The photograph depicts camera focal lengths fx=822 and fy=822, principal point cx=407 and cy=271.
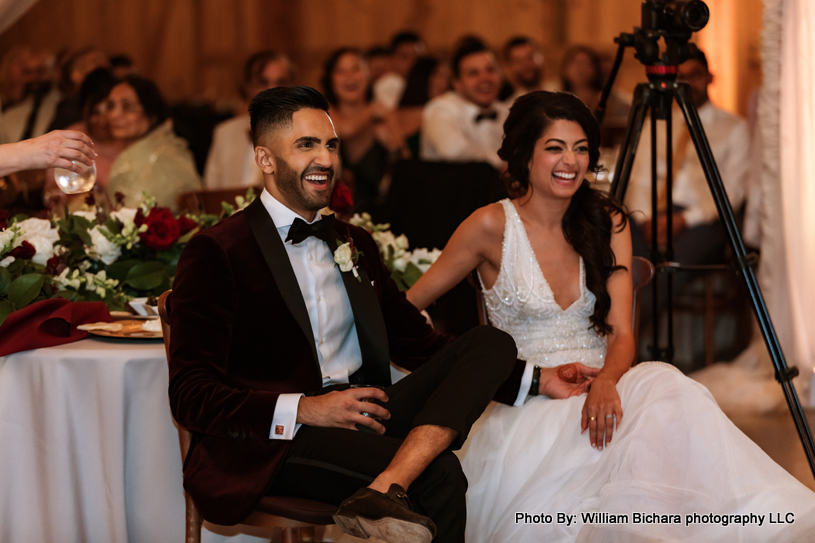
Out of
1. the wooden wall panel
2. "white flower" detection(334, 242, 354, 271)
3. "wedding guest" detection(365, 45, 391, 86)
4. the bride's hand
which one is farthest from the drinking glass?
the wooden wall panel

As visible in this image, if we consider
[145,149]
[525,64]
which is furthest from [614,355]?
[525,64]

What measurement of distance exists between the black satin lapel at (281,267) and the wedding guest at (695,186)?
2.97m

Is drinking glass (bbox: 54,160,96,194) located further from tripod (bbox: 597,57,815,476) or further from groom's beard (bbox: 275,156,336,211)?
tripod (bbox: 597,57,815,476)

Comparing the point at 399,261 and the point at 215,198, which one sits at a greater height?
the point at 215,198

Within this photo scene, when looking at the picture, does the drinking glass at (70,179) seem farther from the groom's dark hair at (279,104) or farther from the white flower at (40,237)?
the groom's dark hair at (279,104)

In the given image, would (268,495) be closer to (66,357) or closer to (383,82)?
(66,357)

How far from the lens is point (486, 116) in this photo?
194 inches

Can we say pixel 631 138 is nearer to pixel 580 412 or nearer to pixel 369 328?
pixel 580 412

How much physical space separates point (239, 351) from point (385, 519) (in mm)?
526

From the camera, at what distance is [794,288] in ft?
11.8

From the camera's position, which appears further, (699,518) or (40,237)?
(40,237)

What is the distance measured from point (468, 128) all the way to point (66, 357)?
10.9 ft

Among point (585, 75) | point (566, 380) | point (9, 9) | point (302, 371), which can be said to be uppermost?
point (585, 75)

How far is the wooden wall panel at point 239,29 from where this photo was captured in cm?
741
